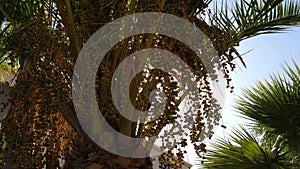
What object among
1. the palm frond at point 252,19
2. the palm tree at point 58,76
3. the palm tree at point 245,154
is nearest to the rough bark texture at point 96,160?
the palm tree at point 58,76

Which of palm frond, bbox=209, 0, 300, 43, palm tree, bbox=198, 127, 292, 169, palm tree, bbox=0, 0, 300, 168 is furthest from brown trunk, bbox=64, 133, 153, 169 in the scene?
palm tree, bbox=198, 127, 292, 169

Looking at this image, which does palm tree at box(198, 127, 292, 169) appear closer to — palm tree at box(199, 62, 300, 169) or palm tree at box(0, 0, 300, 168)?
palm tree at box(199, 62, 300, 169)

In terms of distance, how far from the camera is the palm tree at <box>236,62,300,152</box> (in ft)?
15.5

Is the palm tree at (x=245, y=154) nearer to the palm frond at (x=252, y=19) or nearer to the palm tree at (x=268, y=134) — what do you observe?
the palm tree at (x=268, y=134)

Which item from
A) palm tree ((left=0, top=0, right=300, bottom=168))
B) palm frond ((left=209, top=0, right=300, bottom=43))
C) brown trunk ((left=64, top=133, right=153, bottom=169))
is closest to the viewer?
palm tree ((left=0, top=0, right=300, bottom=168))

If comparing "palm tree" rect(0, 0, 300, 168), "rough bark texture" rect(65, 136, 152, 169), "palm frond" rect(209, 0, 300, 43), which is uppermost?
"palm frond" rect(209, 0, 300, 43)

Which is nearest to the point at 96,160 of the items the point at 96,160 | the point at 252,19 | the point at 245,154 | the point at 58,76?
the point at 96,160

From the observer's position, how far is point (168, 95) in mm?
2010

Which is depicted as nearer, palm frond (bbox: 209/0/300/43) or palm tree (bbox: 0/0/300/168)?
palm tree (bbox: 0/0/300/168)

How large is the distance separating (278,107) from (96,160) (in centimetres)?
313

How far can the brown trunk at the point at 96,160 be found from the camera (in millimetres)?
A: 2354

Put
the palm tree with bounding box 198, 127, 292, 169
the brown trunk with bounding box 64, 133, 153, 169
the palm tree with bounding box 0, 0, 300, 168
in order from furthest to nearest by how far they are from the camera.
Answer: the palm tree with bounding box 198, 127, 292, 169, the brown trunk with bounding box 64, 133, 153, 169, the palm tree with bounding box 0, 0, 300, 168

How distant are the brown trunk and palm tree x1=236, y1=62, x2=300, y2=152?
275cm

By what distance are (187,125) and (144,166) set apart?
39 cm
